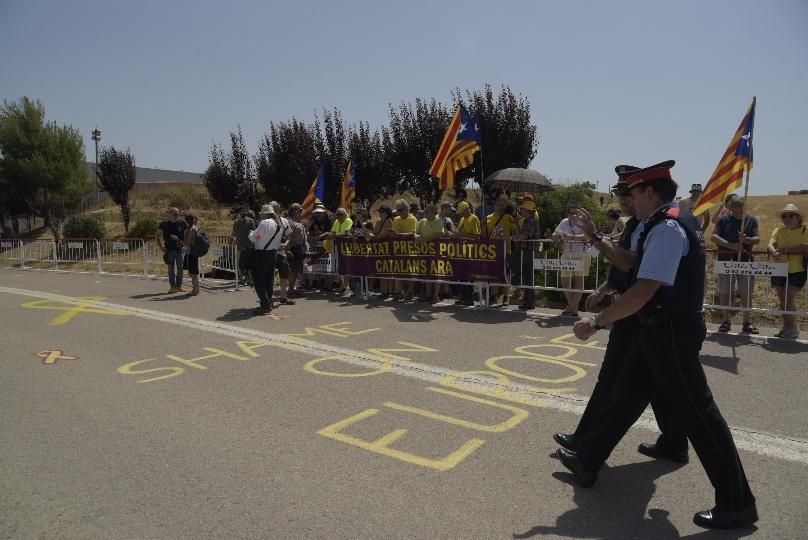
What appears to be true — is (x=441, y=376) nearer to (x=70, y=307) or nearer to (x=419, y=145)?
(x=70, y=307)

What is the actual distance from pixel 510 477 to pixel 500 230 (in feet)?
22.6

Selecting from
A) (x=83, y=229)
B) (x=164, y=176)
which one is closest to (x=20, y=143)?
(x=83, y=229)

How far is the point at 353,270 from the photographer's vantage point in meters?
11.8

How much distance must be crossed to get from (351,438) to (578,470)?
1619 mm

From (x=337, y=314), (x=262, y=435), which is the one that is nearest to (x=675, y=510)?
(x=262, y=435)

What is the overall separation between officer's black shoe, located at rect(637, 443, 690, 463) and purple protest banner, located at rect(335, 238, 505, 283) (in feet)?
19.9

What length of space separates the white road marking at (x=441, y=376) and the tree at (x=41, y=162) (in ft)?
79.5

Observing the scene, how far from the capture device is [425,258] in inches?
423

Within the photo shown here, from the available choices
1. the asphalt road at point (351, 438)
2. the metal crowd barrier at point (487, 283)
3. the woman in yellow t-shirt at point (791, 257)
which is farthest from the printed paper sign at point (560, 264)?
the woman in yellow t-shirt at point (791, 257)

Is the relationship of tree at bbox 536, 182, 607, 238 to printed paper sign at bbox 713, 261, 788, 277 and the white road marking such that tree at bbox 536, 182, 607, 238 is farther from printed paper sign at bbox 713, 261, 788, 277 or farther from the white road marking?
the white road marking

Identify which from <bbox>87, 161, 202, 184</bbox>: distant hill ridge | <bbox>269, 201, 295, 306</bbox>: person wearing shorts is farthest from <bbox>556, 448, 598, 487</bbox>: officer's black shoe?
<bbox>87, 161, 202, 184</bbox>: distant hill ridge

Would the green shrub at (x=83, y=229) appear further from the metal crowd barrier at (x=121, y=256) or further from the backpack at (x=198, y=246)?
the backpack at (x=198, y=246)

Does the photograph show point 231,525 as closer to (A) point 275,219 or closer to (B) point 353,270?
(A) point 275,219

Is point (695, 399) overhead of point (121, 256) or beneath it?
beneath
